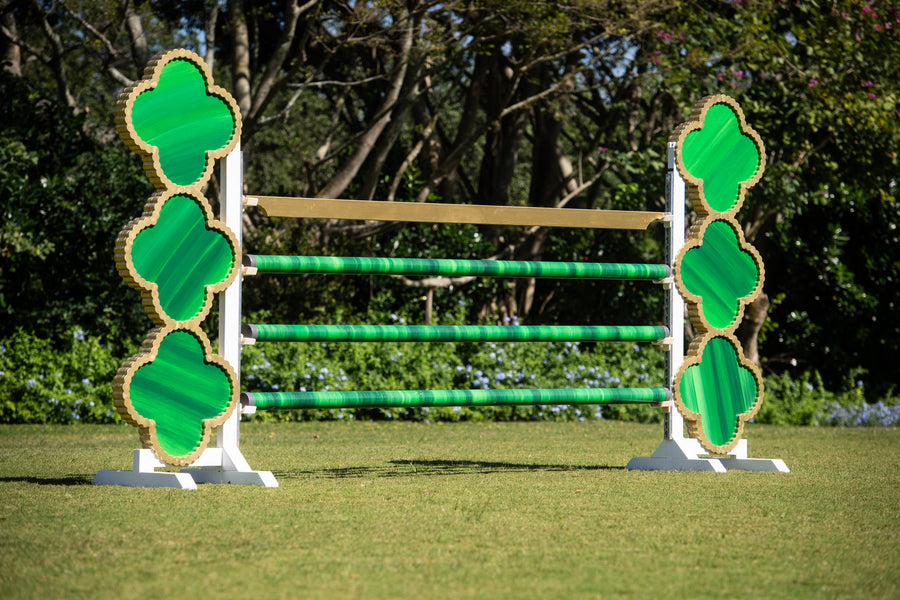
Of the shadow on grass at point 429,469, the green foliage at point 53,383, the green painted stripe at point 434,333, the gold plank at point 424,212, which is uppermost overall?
the gold plank at point 424,212

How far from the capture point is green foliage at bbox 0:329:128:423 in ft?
32.2

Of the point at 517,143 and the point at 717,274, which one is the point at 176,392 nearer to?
the point at 717,274

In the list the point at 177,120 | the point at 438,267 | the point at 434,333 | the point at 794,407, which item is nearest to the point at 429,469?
the point at 434,333

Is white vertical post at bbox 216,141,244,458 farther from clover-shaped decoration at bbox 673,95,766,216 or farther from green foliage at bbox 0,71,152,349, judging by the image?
green foliage at bbox 0,71,152,349

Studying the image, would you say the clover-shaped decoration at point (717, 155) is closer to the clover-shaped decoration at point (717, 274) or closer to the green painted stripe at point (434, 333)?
the clover-shaped decoration at point (717, 274)

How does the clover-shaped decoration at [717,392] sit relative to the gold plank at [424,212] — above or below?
below

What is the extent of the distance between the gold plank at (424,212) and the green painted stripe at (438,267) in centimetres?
23

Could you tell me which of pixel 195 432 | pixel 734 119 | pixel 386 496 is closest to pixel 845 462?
pixel 734 119

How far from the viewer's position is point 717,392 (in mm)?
6586

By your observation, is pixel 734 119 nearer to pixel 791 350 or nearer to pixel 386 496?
pixel 386 496

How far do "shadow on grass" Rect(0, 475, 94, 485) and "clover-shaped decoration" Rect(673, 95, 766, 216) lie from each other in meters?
3.77

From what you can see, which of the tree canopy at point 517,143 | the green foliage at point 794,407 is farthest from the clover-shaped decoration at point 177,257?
the green foliage at point 794,407

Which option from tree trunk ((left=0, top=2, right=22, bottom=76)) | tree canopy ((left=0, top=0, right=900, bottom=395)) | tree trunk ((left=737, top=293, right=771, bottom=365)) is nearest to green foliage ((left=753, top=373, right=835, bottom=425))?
tree trunk ((left=737, top=293, right=771, bottom=365))

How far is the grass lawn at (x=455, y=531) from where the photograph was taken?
3.27 meters
